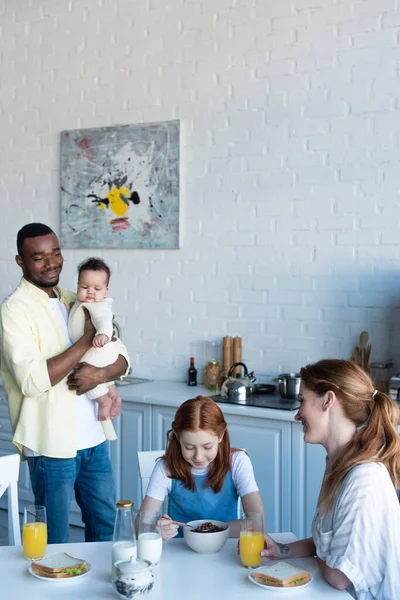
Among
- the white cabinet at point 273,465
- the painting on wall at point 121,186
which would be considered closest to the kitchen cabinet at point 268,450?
the white cabinet at point 273,465

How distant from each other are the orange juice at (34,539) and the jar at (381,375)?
2.17 meters

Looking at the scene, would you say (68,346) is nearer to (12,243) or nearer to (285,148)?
(285,148)

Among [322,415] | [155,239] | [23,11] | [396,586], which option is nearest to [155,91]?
[155,239]

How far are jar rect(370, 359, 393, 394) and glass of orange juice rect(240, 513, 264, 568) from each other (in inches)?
76.8

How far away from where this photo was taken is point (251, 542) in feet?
6.20

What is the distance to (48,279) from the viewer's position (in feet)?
8.98

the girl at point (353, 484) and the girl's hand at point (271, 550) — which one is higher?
the girl at point (353, 484)

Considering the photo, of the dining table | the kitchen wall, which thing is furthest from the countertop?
the dining table

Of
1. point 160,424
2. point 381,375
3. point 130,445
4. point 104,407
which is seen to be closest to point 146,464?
point 104,407

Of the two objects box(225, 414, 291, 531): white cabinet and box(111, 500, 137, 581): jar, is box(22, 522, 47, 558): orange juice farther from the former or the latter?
box(225, 414, 291, 531): white cabinet

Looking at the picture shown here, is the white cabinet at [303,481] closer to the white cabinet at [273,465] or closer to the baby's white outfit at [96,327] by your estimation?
the white cabinet at [273,465]

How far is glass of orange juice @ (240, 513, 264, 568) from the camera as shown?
1.89 m

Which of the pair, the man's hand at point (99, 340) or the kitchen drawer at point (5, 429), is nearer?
the man's hand at point (99, 340)

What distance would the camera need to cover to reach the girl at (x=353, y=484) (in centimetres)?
175
